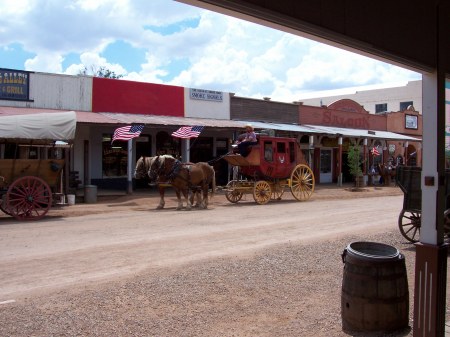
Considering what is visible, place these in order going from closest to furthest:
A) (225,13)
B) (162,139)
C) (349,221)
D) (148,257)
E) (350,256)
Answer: (225,13)
(350,256)
(148,257)
(349,221)
(162,139)

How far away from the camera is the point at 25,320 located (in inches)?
198

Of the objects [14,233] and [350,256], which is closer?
[350,256]

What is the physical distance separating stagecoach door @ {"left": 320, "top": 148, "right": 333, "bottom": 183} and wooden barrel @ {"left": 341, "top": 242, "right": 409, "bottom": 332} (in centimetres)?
2900

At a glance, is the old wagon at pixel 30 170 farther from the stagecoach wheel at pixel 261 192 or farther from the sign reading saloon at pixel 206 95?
the sign reading saloon at pixel 206 95

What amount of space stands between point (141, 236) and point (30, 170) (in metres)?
5.13

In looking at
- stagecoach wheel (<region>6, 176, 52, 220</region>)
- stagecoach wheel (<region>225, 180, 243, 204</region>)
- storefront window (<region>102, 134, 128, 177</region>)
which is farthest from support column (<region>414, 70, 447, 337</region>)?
storefront window (<region>102, 134, 128, 177</region>)

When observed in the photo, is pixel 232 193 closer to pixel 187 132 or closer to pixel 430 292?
pixel 187 132

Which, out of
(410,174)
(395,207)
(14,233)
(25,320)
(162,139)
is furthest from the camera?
(162,139)

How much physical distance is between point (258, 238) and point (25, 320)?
5.91 metres

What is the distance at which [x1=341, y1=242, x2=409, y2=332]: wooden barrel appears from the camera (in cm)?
453

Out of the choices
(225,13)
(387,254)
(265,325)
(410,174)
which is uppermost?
(225,13)

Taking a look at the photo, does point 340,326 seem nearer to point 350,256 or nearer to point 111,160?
point 350,256

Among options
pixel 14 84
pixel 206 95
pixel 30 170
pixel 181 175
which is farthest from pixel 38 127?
pixel 206 95

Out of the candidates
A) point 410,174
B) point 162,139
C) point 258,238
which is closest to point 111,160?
point 162,139
